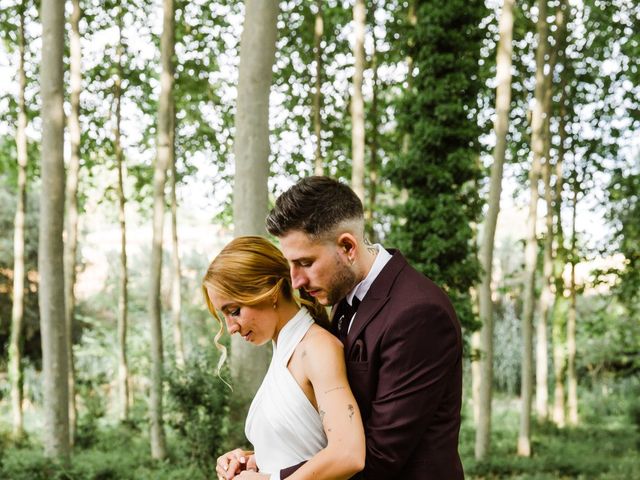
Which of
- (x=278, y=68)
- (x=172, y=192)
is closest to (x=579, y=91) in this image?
(x=278, y=68)

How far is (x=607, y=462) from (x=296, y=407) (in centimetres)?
1496

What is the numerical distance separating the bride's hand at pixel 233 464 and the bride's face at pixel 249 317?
0.53 m

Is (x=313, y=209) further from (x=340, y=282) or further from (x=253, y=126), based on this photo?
(x=253, y=126)

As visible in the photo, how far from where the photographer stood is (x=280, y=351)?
265cm

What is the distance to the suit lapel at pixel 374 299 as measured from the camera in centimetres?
243

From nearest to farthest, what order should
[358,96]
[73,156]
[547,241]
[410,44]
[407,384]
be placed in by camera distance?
[407,384] → [358,96] → [410,44] → [73,156] → [547,241]

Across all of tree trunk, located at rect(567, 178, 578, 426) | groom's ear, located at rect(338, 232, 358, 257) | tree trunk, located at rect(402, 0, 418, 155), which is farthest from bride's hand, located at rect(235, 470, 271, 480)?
tree trunk, located at rect(567, 178, 578, 426)

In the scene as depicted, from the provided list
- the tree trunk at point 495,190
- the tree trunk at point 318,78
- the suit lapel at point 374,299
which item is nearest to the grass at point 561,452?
the tree trunk at point 495,190

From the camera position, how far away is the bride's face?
265cm

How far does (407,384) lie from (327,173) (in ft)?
63.7

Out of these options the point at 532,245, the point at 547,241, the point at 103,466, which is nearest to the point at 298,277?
the point at 103,466

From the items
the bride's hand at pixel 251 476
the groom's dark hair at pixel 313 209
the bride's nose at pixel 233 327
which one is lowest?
the bride's hand at pixel 251 476

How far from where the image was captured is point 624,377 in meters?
26.8

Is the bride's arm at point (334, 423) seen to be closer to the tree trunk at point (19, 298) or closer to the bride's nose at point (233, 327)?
the bride's nose at point (233, 327)
